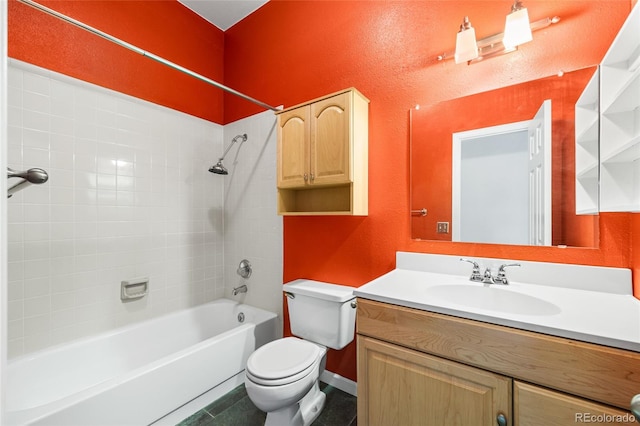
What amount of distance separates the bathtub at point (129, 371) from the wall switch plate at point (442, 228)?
1.36 metres

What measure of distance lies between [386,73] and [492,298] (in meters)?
1.35

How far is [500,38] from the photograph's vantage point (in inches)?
49.7

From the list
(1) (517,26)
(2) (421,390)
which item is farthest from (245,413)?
(1) (517,26)

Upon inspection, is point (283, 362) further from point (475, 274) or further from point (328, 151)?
point (328, 151)

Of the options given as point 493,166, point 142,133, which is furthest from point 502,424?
point 142,133

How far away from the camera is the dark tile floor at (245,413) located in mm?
1497

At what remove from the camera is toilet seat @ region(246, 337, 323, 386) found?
124 cm

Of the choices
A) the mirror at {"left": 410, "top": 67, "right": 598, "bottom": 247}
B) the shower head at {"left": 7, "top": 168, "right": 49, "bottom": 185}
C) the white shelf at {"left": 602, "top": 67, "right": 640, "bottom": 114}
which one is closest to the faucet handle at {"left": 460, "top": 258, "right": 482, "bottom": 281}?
the mirror at {"left": 410, "top": 67, "right": 598, "bottom": 247}

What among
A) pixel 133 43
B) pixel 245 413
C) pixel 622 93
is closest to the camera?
pixel 622 93

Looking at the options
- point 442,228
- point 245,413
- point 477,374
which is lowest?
point 245,413

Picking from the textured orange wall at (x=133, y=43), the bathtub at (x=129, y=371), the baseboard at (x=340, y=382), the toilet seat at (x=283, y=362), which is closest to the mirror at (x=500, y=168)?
the toilet seat at (x=283, y=362)

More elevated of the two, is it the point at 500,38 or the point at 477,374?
the point at 500,38

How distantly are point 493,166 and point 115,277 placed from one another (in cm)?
242

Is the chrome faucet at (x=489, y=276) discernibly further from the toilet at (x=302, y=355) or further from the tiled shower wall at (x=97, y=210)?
the tiled shower wall at (x=97, y=210)
